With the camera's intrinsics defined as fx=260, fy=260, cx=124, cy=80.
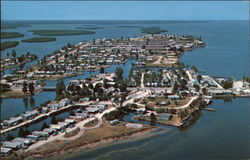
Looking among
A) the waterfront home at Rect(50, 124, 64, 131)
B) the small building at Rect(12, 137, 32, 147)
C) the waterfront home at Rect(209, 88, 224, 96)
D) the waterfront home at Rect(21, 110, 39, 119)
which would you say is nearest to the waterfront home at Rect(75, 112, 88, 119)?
the waterfront home at Rect(50, 124, 64, 131)

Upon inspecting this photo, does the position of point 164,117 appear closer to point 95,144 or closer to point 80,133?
point 95,144

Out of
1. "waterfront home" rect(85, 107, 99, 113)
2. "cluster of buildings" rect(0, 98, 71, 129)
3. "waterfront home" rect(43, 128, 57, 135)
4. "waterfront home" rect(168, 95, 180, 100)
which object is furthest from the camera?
"waterfront home" rect(168, 95, 180, 100)

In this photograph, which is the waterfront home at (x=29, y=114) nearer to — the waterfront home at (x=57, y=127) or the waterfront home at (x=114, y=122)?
the waterfront home at (x=57, y=127)

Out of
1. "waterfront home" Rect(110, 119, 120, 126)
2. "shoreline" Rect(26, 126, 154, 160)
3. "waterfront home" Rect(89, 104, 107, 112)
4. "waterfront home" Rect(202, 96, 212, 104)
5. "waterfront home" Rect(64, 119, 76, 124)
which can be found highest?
"waterfront home" Rect(202, 96, 212, 104)

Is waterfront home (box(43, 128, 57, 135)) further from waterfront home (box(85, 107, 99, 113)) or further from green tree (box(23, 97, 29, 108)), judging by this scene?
green tree (box(23, 97, 29, 108))

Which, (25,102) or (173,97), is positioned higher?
(173,97)

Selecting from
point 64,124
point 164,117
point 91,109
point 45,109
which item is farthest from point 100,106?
point 164,117

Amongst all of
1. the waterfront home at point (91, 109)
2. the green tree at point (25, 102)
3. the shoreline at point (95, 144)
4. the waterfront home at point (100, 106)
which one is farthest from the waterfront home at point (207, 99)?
the green tree at point (25, 102)

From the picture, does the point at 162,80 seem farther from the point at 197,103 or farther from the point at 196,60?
the point at 196,60

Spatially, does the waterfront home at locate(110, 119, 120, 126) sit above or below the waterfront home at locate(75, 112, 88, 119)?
above

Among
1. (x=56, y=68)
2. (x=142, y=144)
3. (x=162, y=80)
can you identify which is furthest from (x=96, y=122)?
(x=56, y=68)

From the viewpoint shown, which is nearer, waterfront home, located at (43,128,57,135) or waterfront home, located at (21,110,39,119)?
waterfront home, located at (43,128,57,135)
